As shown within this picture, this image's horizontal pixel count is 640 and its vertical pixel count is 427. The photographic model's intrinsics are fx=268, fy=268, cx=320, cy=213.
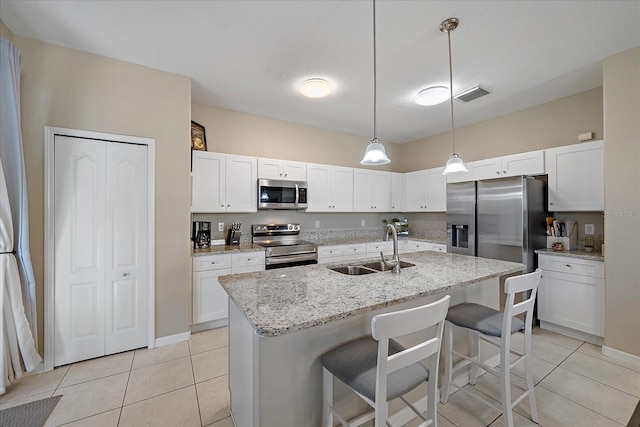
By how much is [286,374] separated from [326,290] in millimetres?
459

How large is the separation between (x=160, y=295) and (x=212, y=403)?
4.22 ft

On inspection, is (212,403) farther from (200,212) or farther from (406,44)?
(406,44)

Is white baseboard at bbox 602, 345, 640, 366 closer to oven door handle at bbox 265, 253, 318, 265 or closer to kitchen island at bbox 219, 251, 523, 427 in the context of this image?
kitchen island at bbox 219, 251, 523, 427

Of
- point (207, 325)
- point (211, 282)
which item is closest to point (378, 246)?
point (211, 282)

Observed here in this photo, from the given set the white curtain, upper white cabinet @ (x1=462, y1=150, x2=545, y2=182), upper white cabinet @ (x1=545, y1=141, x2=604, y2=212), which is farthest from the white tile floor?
upper white cabinet @ (x1=462, y1=150, x2=545, y2=182)

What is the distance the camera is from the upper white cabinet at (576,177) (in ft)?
9.36

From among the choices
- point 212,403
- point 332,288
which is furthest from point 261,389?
point 212,403

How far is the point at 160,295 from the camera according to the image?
9.00 ft

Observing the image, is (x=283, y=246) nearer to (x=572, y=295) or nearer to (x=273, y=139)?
(x=273, y=139)

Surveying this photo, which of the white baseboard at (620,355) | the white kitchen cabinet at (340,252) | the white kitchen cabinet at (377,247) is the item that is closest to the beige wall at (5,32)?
the white kitchen cabinet at (340,252)

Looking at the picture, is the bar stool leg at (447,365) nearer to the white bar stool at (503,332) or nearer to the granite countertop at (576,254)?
the white bar stool at (503,332)

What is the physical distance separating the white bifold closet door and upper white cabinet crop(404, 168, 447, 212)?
417 centimetres

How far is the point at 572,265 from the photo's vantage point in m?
2.88

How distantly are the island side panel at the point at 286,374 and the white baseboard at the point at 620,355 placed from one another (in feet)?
8.42
